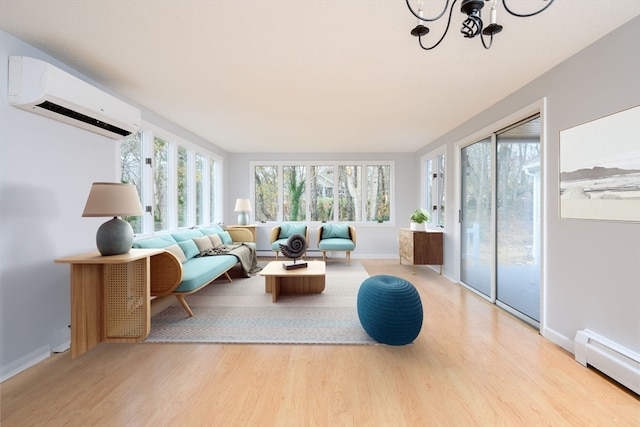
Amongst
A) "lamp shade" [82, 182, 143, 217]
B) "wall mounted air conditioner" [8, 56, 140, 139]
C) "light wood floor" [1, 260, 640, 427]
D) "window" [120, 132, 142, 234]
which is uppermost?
"wall mounted air conditioner" [8, 56, 140, 139]

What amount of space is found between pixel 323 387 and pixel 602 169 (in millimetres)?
2524

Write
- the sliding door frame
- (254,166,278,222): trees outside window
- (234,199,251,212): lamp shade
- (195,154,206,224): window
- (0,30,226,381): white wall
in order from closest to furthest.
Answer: (0,30,226,381): white wall < the sliding door frame < (195,154,206,224): window < (234,199,251,212): lamp shade < (254,166,278,222): trees outside window

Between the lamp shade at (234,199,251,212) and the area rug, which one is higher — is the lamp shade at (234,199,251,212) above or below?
above

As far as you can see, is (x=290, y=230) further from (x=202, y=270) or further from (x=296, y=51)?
(x=296, y=51)

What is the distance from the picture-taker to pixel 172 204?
4270 mm

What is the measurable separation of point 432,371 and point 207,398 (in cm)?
154

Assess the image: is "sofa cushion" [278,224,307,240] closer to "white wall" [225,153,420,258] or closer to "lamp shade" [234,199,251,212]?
"white wall" [225,153,420,258]

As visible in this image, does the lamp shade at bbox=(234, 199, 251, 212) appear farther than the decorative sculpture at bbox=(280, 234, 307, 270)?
Yes

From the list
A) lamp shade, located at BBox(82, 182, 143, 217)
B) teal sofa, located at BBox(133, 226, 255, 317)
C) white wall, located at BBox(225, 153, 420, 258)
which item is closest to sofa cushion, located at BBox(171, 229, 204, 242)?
teal sofa, located at BBox(133, 226, 255, 317)

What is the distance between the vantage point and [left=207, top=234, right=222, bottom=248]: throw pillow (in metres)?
4.56

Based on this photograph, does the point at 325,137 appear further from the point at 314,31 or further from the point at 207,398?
the point at 207,398

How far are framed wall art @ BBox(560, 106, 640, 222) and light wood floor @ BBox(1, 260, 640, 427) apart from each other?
1.19m

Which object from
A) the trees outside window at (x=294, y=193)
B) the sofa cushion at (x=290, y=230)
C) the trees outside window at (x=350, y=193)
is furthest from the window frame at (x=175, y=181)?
the trees outside window at (x=350, y=193)

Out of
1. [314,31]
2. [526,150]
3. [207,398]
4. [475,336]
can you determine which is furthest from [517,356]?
[314,31]
